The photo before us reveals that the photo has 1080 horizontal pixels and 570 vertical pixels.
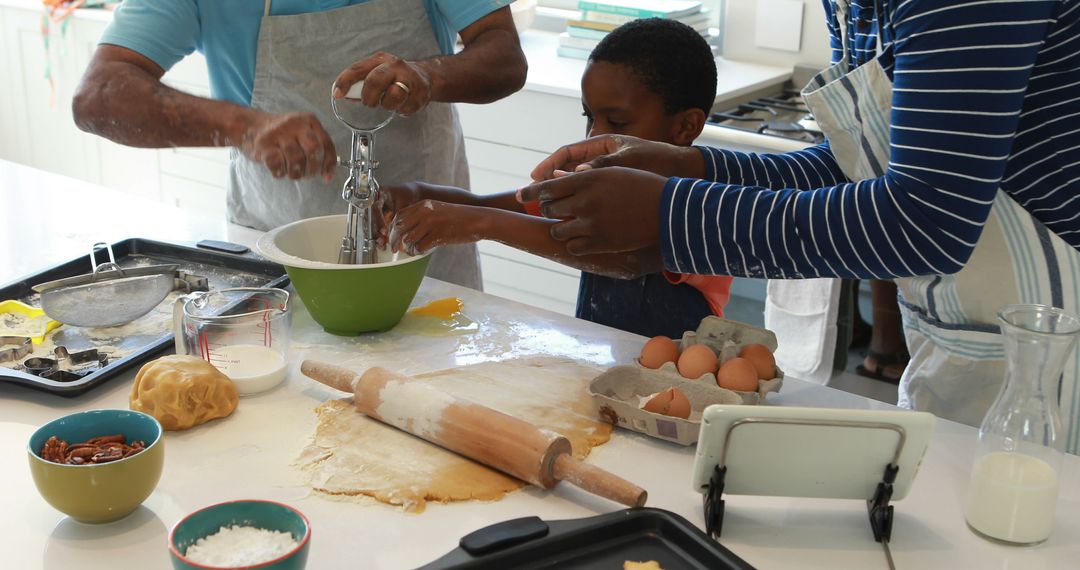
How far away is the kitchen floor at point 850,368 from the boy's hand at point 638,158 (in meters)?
1.28

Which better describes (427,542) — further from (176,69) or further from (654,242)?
(176,69)

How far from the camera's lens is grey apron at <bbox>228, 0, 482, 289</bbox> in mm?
1607

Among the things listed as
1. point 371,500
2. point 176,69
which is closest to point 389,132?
point 371,500

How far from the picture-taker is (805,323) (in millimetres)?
2396

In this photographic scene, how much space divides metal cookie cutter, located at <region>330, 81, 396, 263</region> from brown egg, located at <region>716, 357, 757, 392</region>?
1.68 ft

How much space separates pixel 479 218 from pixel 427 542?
0.55 metres

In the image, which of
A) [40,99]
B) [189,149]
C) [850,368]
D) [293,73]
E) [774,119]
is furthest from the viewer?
[40,99]

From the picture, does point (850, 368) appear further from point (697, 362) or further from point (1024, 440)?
point (1024, 440)

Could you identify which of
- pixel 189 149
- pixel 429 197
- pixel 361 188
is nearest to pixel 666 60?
pixel 429 197

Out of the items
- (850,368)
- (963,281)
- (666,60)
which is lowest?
(850,368)

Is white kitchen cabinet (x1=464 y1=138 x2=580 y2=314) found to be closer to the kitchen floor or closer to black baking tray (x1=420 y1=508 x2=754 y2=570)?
the kitchen floor

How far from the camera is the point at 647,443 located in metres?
1.06

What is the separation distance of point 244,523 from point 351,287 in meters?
0.48

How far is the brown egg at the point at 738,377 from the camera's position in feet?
3.57
